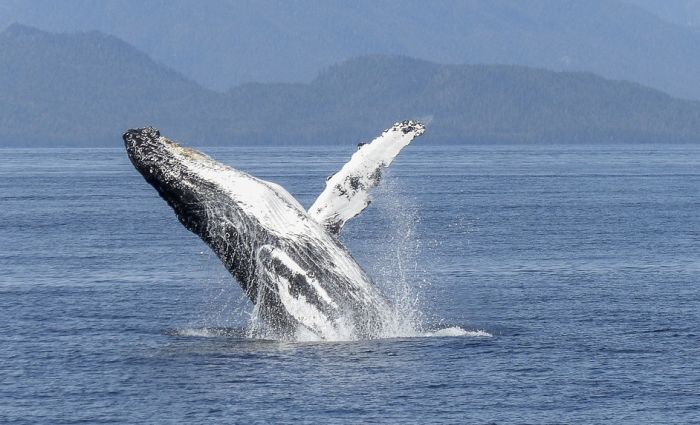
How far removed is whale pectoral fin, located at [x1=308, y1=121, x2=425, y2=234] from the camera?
18.4 metres

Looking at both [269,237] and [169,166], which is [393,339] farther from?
[169,166]

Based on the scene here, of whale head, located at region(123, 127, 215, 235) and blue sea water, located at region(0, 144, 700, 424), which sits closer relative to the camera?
blue sea water, located at region(0, 144, 700, 424)

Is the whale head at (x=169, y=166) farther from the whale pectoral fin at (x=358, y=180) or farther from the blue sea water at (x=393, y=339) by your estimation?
the blue sea water at (x=393, y=339)

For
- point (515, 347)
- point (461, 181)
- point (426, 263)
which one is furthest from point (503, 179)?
point (515, 347)

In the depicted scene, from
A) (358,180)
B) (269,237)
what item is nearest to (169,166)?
(269,237)

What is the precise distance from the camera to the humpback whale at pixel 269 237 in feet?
57.0

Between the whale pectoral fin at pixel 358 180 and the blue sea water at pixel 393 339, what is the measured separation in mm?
1656

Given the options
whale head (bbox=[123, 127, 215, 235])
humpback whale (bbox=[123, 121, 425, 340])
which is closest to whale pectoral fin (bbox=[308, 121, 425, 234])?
humpback whale (bbox=[123, 121, 425, 340])

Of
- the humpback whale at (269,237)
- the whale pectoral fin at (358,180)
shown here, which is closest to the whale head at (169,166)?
the humpback whale at (269,237)

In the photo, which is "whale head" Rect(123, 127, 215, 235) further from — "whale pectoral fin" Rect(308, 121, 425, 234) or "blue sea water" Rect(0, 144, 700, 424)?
"blue sea water" Rect(0, 144, 700, 424)

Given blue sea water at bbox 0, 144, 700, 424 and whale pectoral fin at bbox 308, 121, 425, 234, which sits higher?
whale pectoral fin at bbox 308, 121, 425, 234

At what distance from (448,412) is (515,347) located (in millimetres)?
3870

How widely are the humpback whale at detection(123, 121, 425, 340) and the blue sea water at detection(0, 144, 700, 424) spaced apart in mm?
626

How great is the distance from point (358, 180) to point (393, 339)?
2.27 meters
